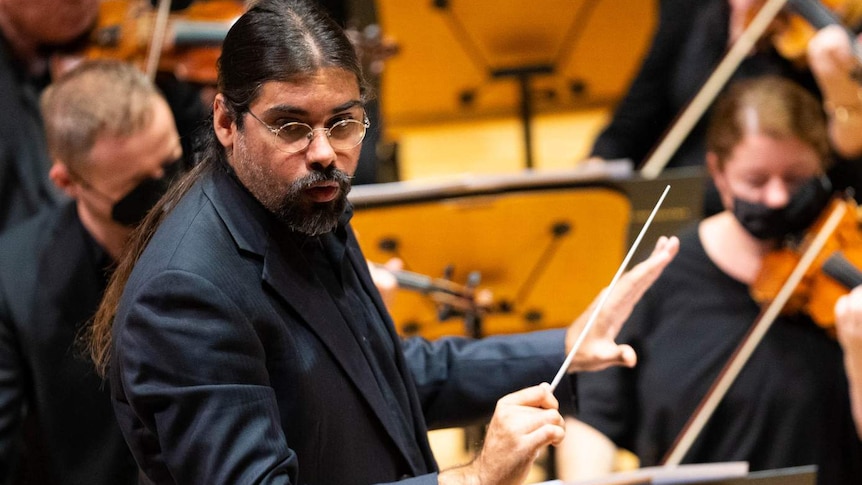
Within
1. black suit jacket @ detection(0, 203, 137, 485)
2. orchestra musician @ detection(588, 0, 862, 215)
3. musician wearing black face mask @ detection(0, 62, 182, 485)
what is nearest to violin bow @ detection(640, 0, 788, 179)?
orchestra musician @ detection(588, 0, 862, 215)

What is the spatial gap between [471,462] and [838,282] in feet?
3.89

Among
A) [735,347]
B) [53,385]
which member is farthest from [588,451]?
Result: [53,385]

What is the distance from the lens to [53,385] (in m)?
1.97

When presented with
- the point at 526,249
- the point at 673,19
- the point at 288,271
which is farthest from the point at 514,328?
the point at 288,271

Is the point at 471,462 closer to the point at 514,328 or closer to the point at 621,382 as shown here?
the point at 621,382

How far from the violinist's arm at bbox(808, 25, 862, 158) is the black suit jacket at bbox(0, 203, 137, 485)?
160cm

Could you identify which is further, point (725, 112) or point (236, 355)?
point (725, 112)

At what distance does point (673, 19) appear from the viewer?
119 inches

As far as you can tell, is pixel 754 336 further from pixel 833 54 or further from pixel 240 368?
pixel 240 368

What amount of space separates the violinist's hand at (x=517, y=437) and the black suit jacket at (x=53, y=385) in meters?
0.82

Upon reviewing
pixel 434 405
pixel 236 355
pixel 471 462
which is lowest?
pixel 434 405

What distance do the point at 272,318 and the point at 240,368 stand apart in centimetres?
8

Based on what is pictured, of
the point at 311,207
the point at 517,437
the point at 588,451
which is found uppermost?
the point at 311,207

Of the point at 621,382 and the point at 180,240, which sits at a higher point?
the point at 180,240
